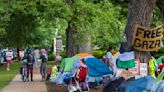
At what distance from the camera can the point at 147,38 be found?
1361 cm

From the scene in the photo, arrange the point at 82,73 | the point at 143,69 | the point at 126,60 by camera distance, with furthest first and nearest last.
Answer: the point at 82,73, the point at 126,60, the point at 143,69

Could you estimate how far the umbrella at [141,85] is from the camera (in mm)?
10269

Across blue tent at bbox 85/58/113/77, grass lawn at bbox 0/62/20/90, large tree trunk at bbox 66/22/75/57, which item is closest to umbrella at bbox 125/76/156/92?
blue tent at bbox 85/58/113/77

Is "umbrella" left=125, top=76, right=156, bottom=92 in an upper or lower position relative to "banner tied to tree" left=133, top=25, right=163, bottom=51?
lower

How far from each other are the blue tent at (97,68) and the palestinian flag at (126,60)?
4.48m

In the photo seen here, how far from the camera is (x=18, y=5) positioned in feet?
75.8

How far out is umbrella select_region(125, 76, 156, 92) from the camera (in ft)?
33.7

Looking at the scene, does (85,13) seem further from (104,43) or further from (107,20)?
(104,43)

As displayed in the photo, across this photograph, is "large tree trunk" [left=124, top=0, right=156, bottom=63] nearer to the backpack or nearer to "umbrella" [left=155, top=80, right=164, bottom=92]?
the backpack

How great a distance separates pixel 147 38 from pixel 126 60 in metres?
0.85

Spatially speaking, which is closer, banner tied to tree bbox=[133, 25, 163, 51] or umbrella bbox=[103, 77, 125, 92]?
umbrella bbox=[103, 77, 125, 92]

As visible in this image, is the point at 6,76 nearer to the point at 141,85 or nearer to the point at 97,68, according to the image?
the point at 97,68

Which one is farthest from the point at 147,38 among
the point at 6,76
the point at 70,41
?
the point at 6,76

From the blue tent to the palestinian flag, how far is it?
14.7 ft
